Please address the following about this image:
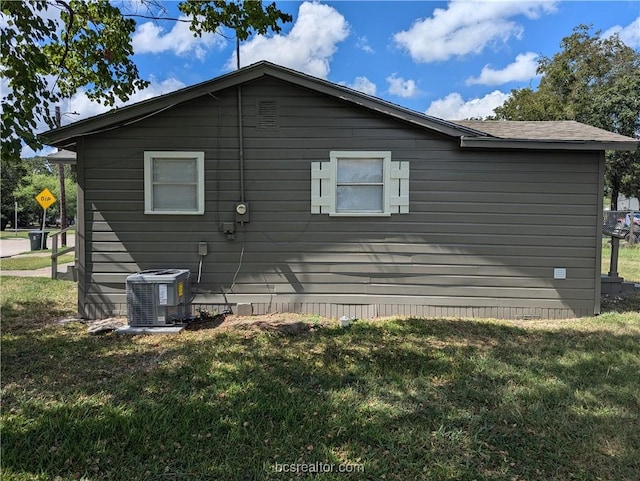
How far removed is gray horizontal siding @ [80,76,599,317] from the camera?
5590mm

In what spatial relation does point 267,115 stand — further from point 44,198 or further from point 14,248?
point 14,248

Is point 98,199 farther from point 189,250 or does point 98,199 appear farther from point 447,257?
point 447,257

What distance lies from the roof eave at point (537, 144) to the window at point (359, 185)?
3.20 ft

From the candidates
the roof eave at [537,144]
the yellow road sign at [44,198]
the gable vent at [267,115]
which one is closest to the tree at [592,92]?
the roof eave at [537,144]

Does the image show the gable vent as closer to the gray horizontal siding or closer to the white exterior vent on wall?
the gray horizontal siding

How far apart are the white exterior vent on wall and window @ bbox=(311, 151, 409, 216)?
2.21 metres

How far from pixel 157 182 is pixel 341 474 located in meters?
4.79

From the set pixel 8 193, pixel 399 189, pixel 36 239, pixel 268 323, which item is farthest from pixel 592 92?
pixel 8 193

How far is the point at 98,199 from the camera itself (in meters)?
5.64

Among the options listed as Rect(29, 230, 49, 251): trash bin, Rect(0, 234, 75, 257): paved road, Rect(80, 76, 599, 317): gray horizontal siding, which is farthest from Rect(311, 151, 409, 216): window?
Rect(29, 230, 49, 251): trash bin

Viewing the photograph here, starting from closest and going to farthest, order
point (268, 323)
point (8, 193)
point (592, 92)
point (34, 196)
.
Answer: point (268, 323) → point (592, 92) → point (34, 196) → point (8, 193)

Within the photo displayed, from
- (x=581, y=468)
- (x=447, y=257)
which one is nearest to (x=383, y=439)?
(x=581, y=468)

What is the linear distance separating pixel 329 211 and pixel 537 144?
3047 mm

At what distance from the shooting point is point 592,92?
21.8 meters
